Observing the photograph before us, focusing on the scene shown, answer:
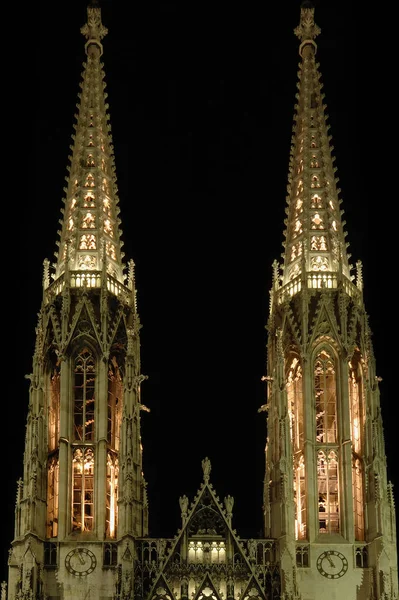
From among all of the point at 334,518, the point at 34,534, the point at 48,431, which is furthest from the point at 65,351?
the point at 334,518

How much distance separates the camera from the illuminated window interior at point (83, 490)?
213 feet

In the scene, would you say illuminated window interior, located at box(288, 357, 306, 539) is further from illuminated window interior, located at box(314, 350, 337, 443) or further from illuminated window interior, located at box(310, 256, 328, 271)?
illuminated window interior, located at box(310, 256, 328, 271)

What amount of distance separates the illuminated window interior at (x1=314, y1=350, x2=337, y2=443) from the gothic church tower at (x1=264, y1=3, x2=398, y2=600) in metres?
0.04

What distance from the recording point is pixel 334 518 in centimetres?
6538

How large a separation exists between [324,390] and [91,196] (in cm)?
1330

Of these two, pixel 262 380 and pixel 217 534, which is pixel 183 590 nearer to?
pixel 217 534

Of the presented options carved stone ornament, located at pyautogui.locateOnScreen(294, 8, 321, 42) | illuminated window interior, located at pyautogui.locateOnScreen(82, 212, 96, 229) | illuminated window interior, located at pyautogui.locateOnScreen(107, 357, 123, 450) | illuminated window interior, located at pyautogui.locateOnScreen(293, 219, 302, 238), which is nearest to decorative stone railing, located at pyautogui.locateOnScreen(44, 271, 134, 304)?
illuminated window interior, located at pyautogui.locateOnScreen(82, 212, 96, 229)

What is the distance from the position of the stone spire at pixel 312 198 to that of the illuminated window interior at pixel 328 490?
7446 mm

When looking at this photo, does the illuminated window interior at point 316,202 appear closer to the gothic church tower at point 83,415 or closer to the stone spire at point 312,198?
the stone spire at point 312,198

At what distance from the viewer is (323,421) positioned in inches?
2650

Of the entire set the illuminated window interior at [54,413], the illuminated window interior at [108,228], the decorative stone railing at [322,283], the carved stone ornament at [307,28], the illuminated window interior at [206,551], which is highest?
the carved stone ornament at [307,28]

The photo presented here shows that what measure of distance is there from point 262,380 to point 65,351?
842 cm

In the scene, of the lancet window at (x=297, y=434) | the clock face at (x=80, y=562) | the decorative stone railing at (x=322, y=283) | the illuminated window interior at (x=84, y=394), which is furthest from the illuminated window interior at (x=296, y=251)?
the clock face at (x=80, y=562)

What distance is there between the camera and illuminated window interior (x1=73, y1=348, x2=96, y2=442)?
218 feet
